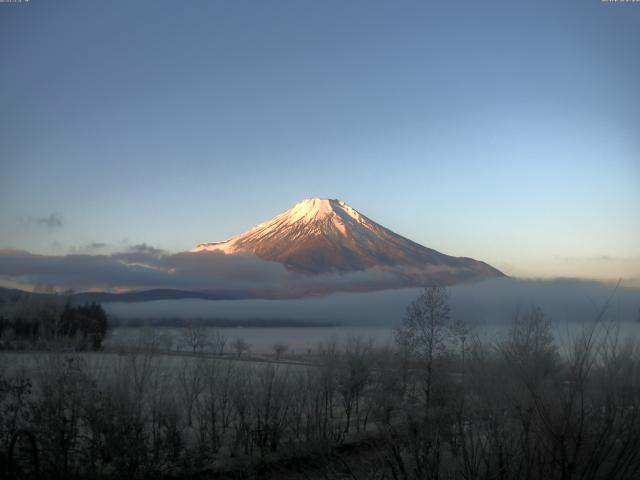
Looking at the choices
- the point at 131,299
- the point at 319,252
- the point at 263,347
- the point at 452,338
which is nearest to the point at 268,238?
the point at 319,252

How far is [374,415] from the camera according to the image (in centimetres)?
2281

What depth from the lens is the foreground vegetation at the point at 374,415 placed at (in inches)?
249

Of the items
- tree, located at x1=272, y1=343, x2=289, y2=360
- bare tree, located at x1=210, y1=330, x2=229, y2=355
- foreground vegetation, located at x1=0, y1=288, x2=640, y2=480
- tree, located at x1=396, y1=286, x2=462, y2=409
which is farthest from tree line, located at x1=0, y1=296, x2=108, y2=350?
tree, located at x1=272, y1=343, x2=289, y2=360

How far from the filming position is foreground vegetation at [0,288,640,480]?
6320mm

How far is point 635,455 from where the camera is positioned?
5824mm

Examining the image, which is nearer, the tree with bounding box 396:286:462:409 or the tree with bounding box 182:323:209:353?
the tree with bounding box 396:286:462:409

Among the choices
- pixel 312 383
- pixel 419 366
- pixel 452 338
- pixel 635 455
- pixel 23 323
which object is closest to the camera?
pixel 635 455

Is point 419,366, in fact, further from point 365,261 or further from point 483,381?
point 365,261

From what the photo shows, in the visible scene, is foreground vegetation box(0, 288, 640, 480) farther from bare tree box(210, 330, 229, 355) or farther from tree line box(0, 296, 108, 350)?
tree line box(0, 296, 108, 350)

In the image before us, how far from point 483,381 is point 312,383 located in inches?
580


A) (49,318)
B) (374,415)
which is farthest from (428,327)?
(49,318)

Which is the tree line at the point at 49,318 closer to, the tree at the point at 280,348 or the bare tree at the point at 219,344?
the bare tree at the point at 219,344

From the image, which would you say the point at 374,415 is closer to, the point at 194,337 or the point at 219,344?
the point at 219,344

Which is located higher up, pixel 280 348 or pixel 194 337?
pixel 194 337
